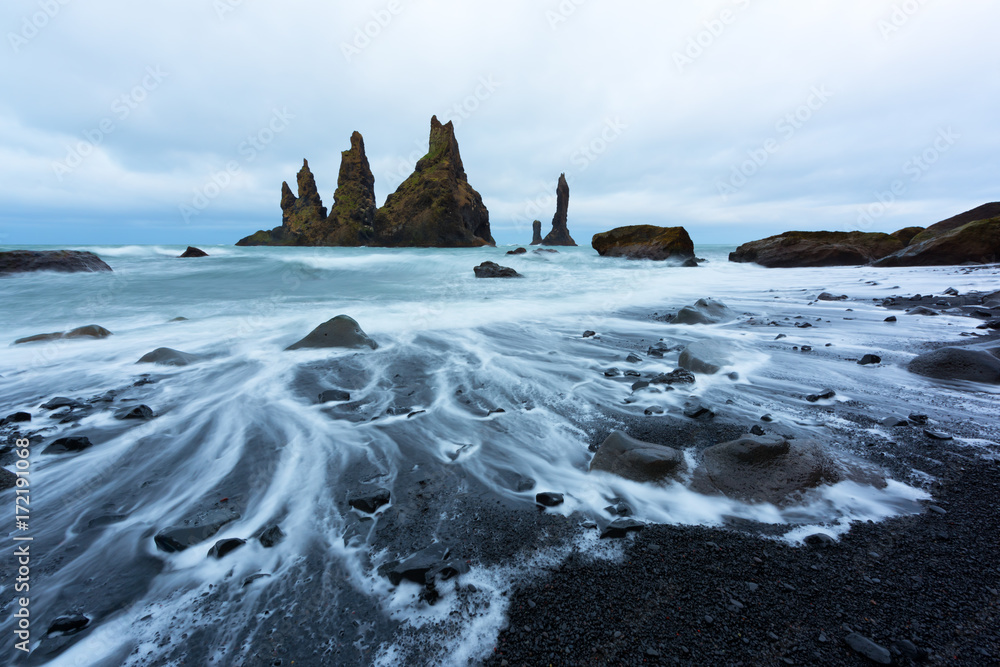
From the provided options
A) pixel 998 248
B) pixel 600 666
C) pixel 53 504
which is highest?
pixel 998 248

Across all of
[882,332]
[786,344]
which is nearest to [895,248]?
[882,332]

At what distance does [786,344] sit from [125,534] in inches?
276

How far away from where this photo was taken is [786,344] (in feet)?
18.3

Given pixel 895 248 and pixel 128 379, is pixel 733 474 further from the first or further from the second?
pixel 895 248

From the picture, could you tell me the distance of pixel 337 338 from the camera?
597 centimetres

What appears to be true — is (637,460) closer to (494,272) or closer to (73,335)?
(73,335)

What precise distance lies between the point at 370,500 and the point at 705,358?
3.88 metres

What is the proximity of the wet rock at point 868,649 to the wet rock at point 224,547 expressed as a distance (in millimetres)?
2621

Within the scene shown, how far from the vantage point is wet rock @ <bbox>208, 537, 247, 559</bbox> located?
6.46ft

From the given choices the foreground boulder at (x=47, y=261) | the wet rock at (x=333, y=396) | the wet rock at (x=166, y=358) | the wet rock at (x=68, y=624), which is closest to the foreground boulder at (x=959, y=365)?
the wet rock at (x=333, y=396)

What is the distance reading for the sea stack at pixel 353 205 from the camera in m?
60.7

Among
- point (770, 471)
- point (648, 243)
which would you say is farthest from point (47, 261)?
point (648, 243)

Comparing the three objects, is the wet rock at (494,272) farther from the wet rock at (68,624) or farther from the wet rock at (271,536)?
the wet rock at (68,624)

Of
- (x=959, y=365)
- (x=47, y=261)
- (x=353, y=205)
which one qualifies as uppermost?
(x=353, y=205)
